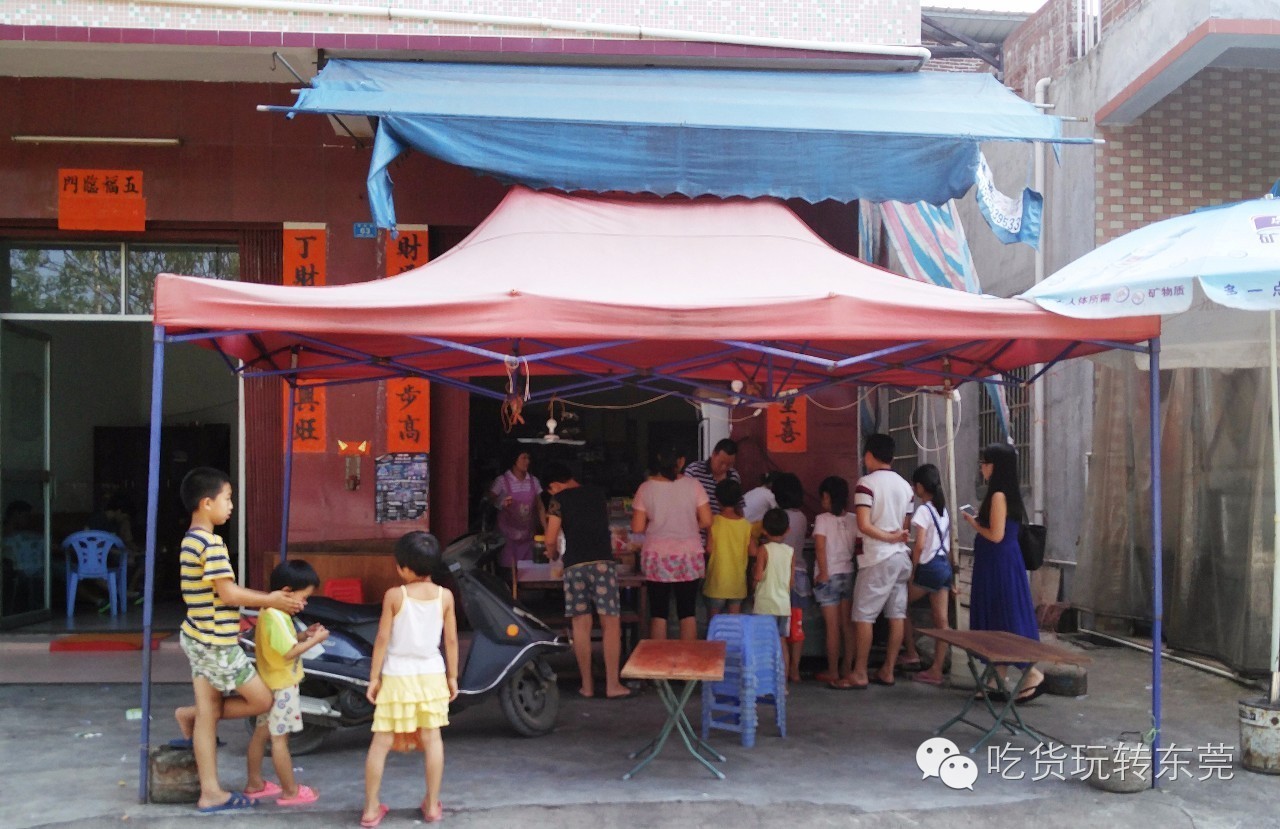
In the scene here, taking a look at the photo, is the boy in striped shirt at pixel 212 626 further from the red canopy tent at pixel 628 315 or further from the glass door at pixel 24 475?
the glass door at pixel 24 475

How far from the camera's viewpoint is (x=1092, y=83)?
10.2 metres

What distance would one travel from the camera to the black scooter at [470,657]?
6.02 meters

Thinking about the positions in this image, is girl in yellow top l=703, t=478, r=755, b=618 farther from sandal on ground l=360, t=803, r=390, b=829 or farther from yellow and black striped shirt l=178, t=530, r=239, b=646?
yellow and black striped shirt l=178, t=530, r=239, b=646

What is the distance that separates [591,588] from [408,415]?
2333 millimetres

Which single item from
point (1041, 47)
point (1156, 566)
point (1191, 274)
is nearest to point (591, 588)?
point (1156, 566)

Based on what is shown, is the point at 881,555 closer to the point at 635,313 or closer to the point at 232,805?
the point at 635,313

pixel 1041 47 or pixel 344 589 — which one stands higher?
pixel 1041 47

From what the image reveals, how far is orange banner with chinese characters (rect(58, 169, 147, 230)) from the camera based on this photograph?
876 cm

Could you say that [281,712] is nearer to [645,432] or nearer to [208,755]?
[208,755]

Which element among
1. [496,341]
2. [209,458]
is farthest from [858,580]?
[209,458]

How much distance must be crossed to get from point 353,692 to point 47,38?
508cm

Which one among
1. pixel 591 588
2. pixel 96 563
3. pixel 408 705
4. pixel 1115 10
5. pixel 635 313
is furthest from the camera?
pixel 96 563

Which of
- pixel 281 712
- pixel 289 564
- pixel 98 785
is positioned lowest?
pixel 98 785

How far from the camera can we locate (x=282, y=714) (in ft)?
16.8
